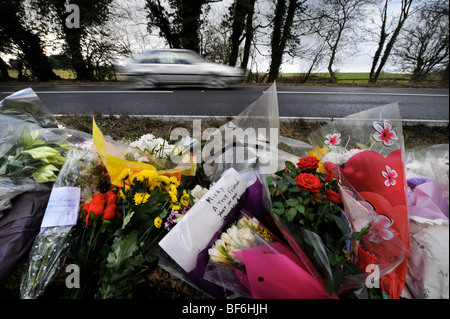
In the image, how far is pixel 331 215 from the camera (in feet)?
2.68

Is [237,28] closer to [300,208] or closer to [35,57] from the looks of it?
[35,57]

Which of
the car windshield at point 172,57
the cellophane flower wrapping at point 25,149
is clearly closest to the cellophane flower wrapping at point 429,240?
the cellophane flower wrapping at point 25,149

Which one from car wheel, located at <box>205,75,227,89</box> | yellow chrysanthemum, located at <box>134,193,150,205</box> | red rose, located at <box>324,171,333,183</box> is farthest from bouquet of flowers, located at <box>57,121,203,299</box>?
car wheel, located at <box>205,75,227,89</box>

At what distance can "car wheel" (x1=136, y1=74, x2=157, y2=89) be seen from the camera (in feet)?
28.2

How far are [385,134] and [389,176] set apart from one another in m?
0.23

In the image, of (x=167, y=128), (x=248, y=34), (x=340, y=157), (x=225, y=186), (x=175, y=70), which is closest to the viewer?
(x=225, y=186)

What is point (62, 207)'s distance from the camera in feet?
3.70

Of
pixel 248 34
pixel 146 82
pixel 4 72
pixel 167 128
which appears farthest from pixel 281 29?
pixel 4 72

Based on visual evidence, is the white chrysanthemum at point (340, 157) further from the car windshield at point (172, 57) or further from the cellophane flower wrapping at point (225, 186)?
the car windshield at point (172, 57)

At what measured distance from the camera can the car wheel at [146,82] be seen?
8.60 m

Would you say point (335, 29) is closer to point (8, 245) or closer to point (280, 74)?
point (280, 74)

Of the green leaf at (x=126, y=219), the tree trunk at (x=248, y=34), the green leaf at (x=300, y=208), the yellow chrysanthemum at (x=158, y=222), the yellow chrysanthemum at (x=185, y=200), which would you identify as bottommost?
the yellow chrysanthemum at (x=158, y=222)

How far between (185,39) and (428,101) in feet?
44.5
